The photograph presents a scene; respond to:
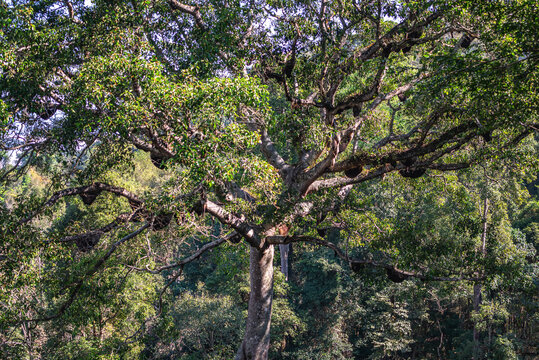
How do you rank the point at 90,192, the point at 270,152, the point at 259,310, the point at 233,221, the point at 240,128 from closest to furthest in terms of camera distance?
the point at 240,128
the point at 90,192
the point at 233,221
the point at 259,310
the point at 270,152

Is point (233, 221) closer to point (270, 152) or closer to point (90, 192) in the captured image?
point (270, 152)

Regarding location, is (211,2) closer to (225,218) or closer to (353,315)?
(225,218)

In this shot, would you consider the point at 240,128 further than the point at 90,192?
No

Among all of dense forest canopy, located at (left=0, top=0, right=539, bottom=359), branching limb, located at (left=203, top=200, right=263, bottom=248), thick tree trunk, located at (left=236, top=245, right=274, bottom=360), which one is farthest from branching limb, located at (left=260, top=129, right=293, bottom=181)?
thick tree trunk, located at (left=236, top=245, right=274, bottom=360)

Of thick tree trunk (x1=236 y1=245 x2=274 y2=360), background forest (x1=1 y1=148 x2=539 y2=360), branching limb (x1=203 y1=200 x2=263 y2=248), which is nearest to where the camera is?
branching limb (x1=203 y1=200 x2=263 y2=248)

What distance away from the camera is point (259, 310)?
24.4 ft

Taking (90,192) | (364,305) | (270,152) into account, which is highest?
(270,152)

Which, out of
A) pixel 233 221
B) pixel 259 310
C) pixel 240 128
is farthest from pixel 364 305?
pixel 240 128

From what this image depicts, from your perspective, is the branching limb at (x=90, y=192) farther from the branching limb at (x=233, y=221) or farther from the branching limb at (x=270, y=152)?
the branching limb at (x=270, y=152)

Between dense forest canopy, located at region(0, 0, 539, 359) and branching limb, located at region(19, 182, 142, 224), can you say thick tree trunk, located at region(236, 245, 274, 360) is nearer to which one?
dense forest canopy, located at region(0, 0, 539, 359)

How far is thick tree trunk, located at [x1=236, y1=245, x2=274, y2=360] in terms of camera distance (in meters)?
7.36

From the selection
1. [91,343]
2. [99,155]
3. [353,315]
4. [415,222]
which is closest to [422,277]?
[415,222]

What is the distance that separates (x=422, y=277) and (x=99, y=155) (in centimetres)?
591

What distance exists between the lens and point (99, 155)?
6.24m
